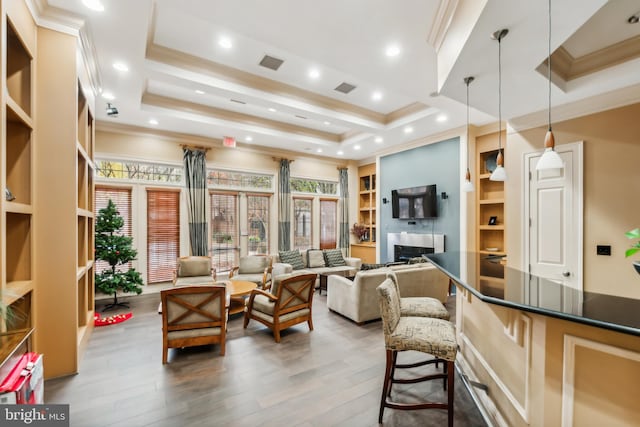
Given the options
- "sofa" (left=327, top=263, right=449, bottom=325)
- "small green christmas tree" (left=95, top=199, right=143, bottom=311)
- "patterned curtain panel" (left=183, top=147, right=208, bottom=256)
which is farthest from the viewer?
"patterned curtain panel" (left=183, top=147, right=208, bottom=256)

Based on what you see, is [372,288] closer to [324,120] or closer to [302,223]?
[324,120]

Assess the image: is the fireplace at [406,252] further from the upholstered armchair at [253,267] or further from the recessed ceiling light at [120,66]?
the recessed ceiling light at [120,66]

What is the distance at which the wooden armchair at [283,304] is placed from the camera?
3.56m

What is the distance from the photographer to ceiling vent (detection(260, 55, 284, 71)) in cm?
370

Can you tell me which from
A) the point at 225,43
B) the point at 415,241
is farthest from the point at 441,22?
the point at 415,241

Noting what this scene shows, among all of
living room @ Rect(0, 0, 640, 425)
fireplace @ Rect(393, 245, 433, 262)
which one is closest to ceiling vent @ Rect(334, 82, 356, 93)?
living room @ Rect(0, 0, 640, 425)

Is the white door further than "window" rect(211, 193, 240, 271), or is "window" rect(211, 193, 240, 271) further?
"window" rect(211, 193, 240, 271)

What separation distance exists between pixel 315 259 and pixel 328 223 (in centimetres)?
177

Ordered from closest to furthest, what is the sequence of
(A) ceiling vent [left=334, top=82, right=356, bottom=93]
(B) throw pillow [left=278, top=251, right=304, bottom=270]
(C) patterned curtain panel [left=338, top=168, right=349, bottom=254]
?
(A) ceiling vent [left=334, top=82, right=356, bottom=93] < (B) throw pillow [left=278, top=251, right=304, bottom=270] < (C) patterned curtain panel [left=338, top=168, right=349, bottom=254]

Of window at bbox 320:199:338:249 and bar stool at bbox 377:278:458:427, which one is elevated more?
window at bbox 320:199:338:249

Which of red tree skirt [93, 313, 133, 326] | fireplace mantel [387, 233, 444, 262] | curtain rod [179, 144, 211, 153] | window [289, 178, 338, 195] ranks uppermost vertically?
curtain rod [179, 144, 211, 153]

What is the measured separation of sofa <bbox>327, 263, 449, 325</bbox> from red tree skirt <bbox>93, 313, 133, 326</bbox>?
3161mm

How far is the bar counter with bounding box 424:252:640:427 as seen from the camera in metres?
1.22

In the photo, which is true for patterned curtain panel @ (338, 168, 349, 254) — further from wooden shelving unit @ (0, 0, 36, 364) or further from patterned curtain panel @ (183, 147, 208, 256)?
wooden shelving unit @ (0, 0, 36, 364)
